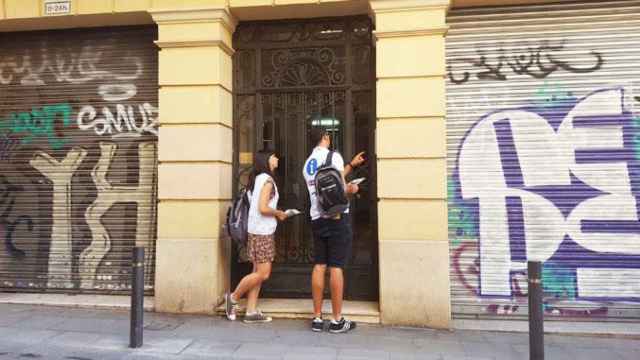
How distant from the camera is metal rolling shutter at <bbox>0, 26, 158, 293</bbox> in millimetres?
6898

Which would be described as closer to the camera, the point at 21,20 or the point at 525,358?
the point at 525,358

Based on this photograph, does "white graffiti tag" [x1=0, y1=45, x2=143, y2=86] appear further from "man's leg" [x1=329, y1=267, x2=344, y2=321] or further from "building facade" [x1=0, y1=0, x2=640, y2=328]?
"man's leg" [x1=329, y1=267, x2=344, y2=321]

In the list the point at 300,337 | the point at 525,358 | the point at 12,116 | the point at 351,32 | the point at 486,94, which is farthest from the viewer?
the point at 12,116

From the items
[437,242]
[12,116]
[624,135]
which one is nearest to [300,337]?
[437,242]

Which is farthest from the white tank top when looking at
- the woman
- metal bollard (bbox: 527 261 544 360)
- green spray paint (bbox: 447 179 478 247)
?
metal bollard (bbox: 527 261 544 360)

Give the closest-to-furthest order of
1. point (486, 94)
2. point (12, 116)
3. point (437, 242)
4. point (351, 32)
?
point (437, 242) < point (486, 94) < point (351, 32) < point (12, 116)

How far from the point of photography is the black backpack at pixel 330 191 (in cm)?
534

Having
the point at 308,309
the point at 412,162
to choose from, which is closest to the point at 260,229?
the point at 308,309

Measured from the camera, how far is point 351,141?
6.58m

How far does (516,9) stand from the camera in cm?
633

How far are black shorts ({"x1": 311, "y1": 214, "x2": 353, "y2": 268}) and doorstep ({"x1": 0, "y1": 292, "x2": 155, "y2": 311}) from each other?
7.90 ft

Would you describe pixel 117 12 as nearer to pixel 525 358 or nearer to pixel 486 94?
pixel 486 94

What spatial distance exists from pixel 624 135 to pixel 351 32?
3455mm

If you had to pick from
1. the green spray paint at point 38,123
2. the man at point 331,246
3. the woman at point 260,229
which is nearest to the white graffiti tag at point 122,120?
the green spray paint at point 38,123
